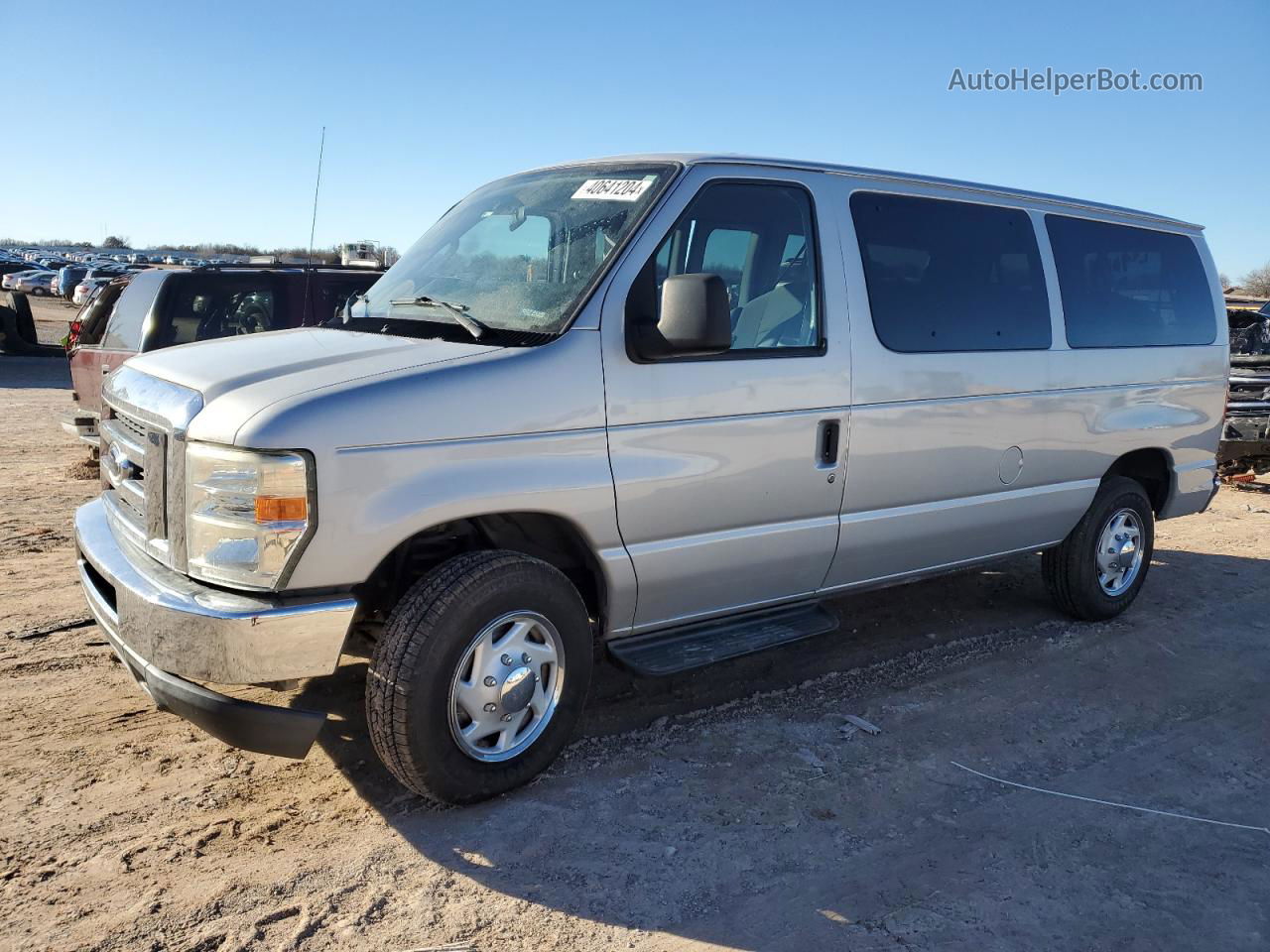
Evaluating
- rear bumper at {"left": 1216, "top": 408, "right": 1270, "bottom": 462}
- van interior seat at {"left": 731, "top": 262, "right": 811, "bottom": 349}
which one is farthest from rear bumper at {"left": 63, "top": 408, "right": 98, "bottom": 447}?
rear bumper at {"left": 1216, "top": 408, "right": 1270, "bottom": 462}

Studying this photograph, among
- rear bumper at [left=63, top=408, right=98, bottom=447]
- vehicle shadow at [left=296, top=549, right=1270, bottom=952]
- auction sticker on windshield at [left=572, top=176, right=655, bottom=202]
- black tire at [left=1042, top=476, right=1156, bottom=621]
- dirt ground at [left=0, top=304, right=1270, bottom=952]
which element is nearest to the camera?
dirt ground at [left=0, top=304, right=1270, bottom=952]

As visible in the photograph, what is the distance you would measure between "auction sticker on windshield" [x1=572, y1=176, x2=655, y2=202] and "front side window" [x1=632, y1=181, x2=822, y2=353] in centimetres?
21

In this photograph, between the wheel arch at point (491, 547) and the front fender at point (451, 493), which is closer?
the front fender at point (451, 493)

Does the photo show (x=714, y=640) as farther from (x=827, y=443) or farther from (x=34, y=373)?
(x=34, y=373)

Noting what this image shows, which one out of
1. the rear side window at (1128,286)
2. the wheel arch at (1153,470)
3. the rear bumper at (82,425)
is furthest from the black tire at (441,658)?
the rear bumper at (82,425)

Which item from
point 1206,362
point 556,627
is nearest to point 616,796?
point 556,627

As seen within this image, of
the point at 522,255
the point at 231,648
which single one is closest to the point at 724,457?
the point at 522,255

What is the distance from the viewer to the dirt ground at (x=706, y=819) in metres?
3.03

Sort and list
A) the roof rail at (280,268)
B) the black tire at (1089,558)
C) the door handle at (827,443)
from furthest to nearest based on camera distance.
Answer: the roof rail at (280,268), the black tire at (1089,558), the door handle at (827,443)

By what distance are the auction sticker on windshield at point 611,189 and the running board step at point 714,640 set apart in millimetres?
1708

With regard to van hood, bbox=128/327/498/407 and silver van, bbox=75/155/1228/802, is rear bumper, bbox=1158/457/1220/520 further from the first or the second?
van hood, bbox=128/327/498/407

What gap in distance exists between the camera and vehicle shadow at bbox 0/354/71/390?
54.4 feet

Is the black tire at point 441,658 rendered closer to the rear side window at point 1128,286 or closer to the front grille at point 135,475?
the front grille at point 135,475

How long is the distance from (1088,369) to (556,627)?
3.40 m
